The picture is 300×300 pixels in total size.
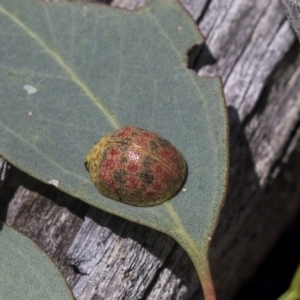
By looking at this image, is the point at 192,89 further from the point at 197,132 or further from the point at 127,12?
the point at 127,12

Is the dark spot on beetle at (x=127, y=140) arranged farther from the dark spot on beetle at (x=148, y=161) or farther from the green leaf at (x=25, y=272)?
the green leaf at (x=25, y=272)

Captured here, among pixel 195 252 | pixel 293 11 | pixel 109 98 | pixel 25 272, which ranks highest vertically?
pixel 293 11

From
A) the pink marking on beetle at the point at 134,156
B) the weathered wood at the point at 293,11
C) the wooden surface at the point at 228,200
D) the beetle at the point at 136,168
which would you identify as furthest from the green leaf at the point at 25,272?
the weathered wood at the point at 293,11

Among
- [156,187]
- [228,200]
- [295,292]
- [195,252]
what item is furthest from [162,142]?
[295,292]

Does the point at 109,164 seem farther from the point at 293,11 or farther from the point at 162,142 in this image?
the point at 293,11

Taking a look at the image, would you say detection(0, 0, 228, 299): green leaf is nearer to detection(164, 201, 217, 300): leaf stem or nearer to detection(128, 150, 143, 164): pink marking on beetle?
detection(164, 201, 217, 300): leaf stem
